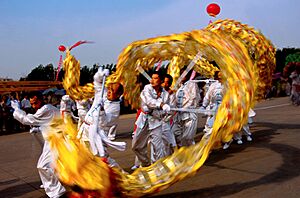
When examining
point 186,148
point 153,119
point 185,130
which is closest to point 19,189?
point 153,119

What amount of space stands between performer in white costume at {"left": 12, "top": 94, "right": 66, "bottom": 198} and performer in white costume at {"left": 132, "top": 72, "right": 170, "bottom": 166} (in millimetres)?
1316

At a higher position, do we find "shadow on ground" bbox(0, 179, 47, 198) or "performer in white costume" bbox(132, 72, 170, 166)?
"performer in white costume" bbox(132, 72, 170, 166)

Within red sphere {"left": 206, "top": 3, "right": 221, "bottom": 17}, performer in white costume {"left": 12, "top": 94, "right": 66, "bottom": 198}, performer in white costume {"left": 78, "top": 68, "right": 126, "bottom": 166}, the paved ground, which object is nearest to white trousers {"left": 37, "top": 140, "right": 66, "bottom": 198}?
performer in white costume {"left": 12, "top": 94, "right": 66, "bottom": 198}

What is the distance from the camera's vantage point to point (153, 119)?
5066 mm

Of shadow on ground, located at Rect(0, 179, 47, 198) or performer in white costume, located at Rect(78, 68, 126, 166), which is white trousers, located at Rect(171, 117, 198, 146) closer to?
performer in white costume, located at Rect(78, 68, 126, 166)

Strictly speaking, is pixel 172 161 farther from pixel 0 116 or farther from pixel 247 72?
pixel 0 116

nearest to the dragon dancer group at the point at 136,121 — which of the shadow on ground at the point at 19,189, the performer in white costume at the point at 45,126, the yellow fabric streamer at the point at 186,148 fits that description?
the performer in white costume at the point at 45,126

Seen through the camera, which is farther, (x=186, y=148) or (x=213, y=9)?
(x=213, y=9)

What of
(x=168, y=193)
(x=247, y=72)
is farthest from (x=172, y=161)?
(x=247, y=72)

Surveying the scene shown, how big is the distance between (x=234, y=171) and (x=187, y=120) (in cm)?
176

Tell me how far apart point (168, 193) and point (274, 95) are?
69.7 feet

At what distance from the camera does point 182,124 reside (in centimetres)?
686

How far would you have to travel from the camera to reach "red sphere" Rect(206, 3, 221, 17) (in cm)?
725

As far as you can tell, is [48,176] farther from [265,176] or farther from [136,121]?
[265,176]
